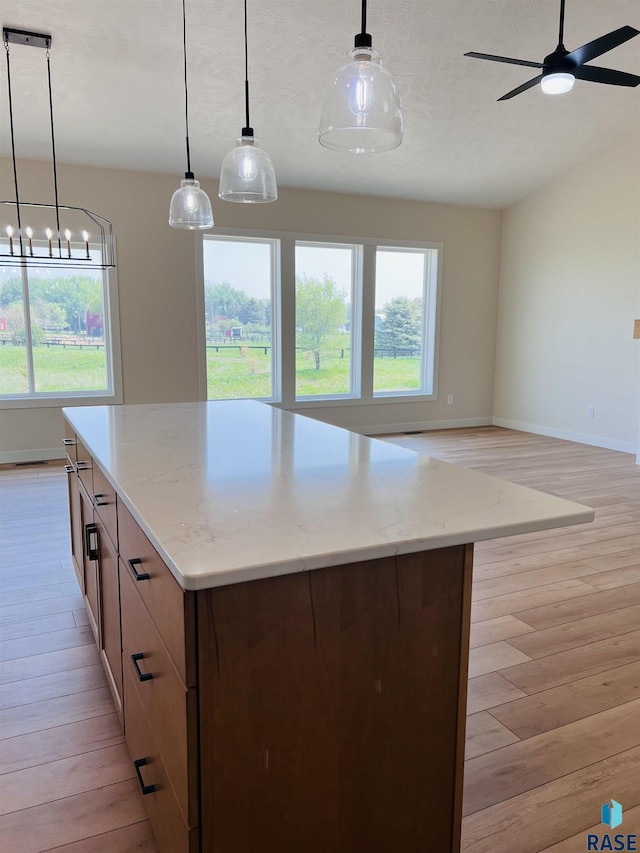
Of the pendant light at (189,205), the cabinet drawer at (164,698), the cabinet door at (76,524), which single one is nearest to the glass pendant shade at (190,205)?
the pendant light at (189,205)

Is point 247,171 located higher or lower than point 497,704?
higher

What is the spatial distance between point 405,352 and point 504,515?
6.50 meters

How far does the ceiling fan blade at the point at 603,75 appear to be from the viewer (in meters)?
3.24

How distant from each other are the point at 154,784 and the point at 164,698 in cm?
31

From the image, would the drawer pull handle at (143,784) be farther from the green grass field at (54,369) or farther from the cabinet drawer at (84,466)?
the green grass field at (54,369)

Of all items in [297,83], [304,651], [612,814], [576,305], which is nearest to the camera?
[304,651]

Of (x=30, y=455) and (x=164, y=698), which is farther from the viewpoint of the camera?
(x=30, y=455)

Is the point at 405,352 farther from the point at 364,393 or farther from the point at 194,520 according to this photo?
the point at 194,520

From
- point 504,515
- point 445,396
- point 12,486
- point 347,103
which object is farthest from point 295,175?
point 504,515

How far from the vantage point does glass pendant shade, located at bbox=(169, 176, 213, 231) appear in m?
2.75

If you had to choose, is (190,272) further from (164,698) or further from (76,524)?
(164,698)

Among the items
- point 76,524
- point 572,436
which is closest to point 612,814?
point 76,524

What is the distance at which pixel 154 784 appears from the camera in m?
1.32

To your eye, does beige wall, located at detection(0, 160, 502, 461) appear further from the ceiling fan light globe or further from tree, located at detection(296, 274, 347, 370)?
the ceiling fan light globe
